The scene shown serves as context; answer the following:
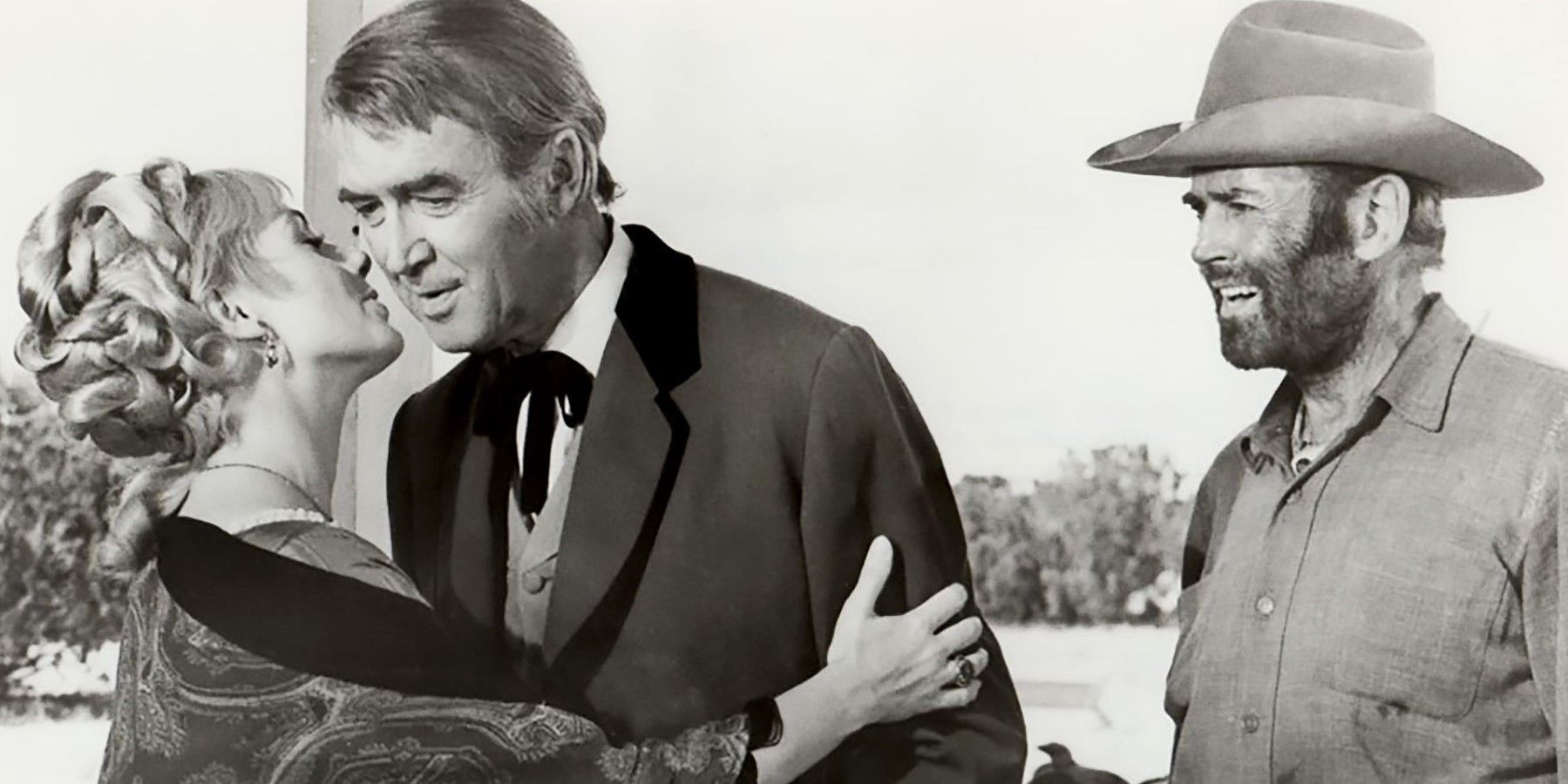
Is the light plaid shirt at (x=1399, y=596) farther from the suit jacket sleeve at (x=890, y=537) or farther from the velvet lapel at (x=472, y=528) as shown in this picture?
the velvet lapel at (x=472, y=528)

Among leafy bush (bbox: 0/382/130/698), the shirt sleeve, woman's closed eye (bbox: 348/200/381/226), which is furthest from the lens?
leafy bush (bbox: 0/382/130/698)

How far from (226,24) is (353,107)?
42cm

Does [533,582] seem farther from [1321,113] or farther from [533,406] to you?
[1321,113]

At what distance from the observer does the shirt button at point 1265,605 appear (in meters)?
2.81

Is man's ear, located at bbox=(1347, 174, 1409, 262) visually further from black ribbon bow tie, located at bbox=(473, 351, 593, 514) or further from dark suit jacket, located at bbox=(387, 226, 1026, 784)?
black ribbon bow tie, located at bbox=(473, 351, 593, 514)

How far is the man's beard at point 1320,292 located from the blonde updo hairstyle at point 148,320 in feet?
5.14

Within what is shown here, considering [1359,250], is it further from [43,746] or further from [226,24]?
[43,746]

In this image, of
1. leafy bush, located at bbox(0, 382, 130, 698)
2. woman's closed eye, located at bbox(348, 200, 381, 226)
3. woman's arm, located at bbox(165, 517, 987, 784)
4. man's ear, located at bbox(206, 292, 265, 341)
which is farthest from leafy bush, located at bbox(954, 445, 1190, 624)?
leafy bush, located at bbox(0, 382, 130, 698)

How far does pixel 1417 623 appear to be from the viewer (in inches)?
107

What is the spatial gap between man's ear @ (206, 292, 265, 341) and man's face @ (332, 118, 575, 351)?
22 cm

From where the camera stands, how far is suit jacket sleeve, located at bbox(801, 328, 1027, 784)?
112 inches

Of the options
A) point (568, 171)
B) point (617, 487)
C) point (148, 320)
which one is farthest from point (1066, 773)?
point (148, 320)

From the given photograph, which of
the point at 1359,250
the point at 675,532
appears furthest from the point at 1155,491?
the point at 675,532

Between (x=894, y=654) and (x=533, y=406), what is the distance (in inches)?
27.2
